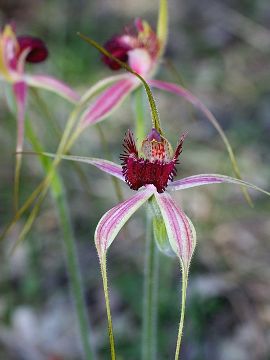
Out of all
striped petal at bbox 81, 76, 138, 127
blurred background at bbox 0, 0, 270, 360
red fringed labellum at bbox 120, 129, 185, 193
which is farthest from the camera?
blurred background at bbox 0, 0, 270, 360

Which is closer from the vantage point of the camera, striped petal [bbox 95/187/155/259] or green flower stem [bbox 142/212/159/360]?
striped petal [bbox 95/187/155/259]

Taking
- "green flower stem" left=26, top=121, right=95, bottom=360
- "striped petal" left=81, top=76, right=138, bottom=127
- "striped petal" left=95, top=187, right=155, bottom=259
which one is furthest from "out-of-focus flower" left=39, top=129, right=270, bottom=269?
"green flower stem" left=26, top=121, right=95, bottom=360

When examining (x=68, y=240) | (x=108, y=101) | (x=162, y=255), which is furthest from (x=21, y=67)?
(x=162, y=255)

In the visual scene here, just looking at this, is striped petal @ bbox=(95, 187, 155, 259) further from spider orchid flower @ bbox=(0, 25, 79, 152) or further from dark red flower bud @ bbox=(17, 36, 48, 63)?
dark red flower bud @ bbox=(17, 36, 48, 63)

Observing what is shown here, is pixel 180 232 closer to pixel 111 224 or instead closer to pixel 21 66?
pixel 111 224

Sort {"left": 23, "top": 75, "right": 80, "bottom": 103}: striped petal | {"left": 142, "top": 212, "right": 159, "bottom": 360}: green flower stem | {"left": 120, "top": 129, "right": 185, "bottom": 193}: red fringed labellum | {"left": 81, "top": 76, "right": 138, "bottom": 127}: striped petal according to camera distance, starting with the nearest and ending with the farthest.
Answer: {"left": 120, "top": 129, "right": 185, "bottom": 193}: red fringed labellum < {"left": 142, "top": 212, "right": 159, "bottom": 360}: green flower stem < {"left": 81, "top": 76, "right": 138, "bottom": 127}: striped petal < {"left": 23, "top": 75, "right": 80, "bottom": 103}: striped petal

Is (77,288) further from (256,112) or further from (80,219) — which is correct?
(256,112)
